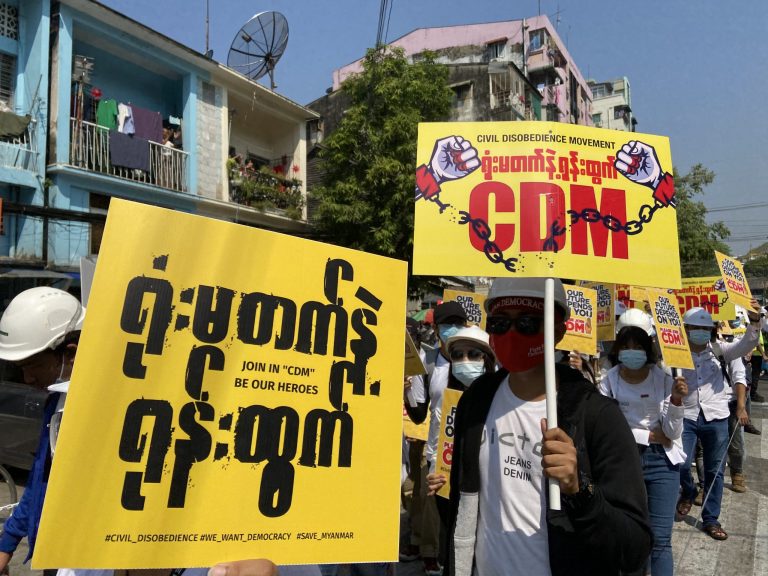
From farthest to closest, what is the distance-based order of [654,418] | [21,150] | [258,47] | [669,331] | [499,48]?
[499,48] < [258,47] < [21,150] < [669,331] < [654,418]

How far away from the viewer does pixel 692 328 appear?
5.33 metres

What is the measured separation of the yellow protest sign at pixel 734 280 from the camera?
15.7ft

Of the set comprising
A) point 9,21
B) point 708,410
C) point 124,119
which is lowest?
point 708,410

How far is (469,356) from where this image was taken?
387cm

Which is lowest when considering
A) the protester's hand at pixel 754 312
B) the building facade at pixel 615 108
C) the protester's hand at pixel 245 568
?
the protester's hand at pixel 245 568

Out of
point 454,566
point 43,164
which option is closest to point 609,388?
point 454,566

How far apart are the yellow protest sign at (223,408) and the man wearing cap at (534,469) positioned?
17.9 inches

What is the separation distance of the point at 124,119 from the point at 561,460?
45.8ft

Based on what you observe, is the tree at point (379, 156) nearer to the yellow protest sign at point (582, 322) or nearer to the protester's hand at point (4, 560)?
the yellow protest sign at point (582, 322)

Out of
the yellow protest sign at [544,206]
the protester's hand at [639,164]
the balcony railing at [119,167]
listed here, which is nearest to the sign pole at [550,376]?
the yellow protest sign at [544,206]

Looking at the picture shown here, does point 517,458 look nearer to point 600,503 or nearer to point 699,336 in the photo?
point 600,503

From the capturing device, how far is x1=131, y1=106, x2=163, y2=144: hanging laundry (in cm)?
1323

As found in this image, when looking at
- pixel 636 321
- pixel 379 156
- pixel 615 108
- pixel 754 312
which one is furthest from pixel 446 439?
pixel 615 108

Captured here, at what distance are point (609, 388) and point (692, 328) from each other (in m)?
1.91
